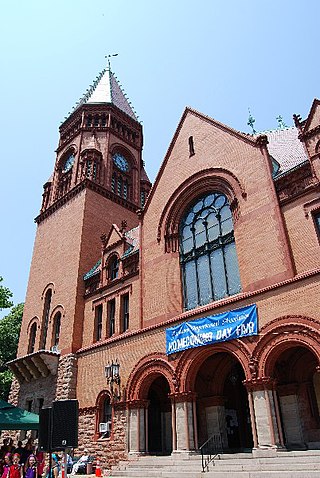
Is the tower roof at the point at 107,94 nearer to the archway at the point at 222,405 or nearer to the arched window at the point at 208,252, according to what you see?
the arched window at the point at 208,252

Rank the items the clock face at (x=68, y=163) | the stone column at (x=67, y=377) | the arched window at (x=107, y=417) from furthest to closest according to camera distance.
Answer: the clock face at (x=68, y=163)
the stone column at (x=67, y=377)
the arched window at (x=107, y=417)

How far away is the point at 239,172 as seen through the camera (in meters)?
18.0

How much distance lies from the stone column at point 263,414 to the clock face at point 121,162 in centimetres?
2459

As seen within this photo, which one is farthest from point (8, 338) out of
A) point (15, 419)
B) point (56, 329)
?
point (15, 419)

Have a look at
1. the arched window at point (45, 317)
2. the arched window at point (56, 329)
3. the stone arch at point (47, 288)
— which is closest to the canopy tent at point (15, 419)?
the arched window at point (56, 329)

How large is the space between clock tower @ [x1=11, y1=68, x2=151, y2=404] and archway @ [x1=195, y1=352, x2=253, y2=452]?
780cm

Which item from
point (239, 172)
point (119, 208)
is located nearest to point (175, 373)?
point (239, 172)

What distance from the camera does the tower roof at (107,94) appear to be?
37.6m

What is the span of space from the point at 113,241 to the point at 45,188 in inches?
508

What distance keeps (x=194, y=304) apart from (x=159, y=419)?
611 centimetres

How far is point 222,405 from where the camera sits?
17.0 m

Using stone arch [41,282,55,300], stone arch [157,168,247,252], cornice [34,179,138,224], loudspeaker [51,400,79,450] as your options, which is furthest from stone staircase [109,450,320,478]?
cornice [34,179,138,224]

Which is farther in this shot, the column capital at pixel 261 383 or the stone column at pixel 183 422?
the stone column at pixel 183 422

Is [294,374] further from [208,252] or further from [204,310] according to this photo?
[208,252]
